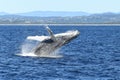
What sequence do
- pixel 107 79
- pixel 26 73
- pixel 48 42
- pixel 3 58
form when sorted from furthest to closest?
pixel 3 58 → pixel 48 42 → pixel 26 73 → pixel 107 79

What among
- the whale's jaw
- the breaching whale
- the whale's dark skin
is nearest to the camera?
the breaching whale

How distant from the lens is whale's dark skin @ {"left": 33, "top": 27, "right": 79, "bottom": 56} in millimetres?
54594

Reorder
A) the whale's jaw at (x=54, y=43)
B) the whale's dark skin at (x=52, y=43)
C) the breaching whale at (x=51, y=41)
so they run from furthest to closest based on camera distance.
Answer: the whale's jaw at (x=54, y=43) → the whale's dark skin at (x=52, y=43) → the breaching whale at (x=51, y=41)

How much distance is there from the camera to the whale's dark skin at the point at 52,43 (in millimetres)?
54594

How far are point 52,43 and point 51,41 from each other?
0.38m

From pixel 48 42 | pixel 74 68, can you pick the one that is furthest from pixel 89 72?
pixel 48 42

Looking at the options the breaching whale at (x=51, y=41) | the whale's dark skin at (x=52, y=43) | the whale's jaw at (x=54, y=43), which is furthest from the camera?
the whale's jaw at (x=54, y=43)

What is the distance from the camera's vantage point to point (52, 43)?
54.9 metres

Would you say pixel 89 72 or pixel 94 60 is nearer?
pixel 89 72

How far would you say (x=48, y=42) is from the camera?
179 feet

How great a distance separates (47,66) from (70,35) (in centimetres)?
725

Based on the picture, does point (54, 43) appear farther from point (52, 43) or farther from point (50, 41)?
point (50, 41)

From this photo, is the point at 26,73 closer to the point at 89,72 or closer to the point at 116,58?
the point at 89,72

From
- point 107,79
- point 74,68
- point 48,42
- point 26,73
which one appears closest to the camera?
point 107,79
